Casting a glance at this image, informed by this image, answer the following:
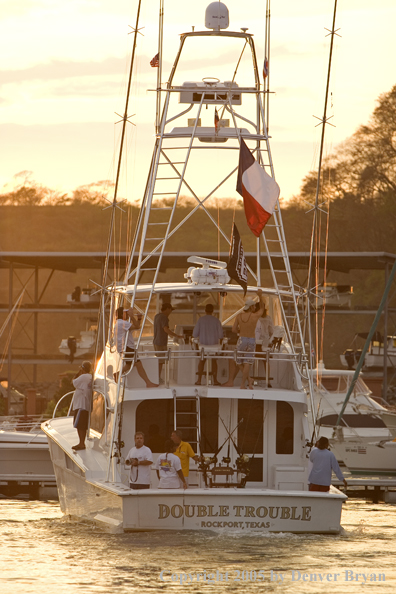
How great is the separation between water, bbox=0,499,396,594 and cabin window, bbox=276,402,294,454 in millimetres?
1758

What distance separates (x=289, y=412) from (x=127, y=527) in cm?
386

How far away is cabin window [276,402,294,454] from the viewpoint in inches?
734

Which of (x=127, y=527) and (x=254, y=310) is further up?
(x=254, y=310)

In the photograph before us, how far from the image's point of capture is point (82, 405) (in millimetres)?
20266

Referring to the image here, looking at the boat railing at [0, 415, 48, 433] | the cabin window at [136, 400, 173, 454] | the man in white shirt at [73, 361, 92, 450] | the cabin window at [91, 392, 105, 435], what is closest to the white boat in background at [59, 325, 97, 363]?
the boat railing at [0, 415, 48, 433]

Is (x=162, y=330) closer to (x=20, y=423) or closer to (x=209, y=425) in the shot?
(x=209, y=425)

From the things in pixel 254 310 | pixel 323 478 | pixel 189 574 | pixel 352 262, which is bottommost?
pixel 189 574

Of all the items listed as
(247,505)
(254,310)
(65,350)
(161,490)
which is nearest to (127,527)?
(161,490)

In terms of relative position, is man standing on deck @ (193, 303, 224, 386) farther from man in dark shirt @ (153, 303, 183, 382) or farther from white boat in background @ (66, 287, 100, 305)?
white boat in background @ (66, 287, 100, 305)

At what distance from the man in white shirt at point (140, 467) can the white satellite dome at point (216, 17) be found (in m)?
7.95

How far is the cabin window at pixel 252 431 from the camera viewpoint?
60.9 ft

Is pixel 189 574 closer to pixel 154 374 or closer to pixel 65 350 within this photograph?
pixel 154 374

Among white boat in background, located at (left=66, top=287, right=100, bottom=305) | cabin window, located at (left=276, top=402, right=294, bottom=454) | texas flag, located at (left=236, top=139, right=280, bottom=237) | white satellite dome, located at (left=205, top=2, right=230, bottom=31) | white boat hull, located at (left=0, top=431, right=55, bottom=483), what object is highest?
white satellite dome, located at (left=205, top=2, right=230, bottom=31)

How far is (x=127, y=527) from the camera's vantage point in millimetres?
16469
